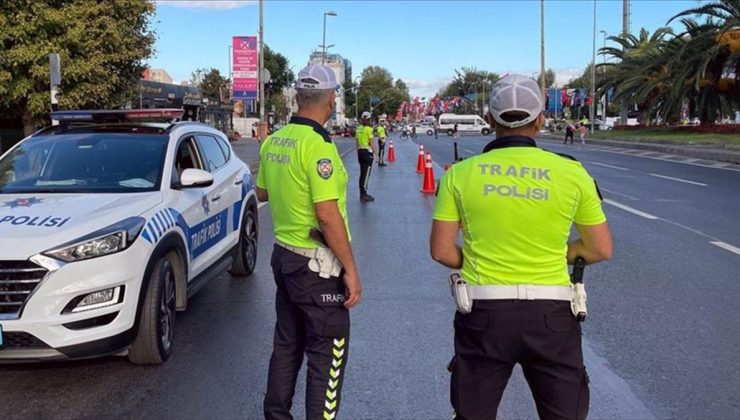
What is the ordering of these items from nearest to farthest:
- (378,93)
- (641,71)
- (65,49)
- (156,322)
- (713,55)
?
(156,322), (65,49), (713,55), (641,71), (378,93)

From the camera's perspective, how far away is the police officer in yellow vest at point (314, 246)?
326 centimetres

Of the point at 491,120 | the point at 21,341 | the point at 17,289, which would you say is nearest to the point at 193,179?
the point at 17,289

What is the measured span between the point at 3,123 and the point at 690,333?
2405 centimetres

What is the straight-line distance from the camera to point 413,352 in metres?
5.27

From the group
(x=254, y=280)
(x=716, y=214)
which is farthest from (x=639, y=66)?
(x=254, y=280)

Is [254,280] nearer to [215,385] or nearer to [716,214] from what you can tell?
[215,385]

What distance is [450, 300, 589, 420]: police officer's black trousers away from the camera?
8.48ft

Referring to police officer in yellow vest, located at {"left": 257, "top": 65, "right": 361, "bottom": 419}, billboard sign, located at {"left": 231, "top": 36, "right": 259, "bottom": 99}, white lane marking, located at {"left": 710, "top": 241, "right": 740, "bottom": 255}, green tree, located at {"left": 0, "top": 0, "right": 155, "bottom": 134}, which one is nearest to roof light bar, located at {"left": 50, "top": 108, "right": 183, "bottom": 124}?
police officer in yellow vest, located at {"left": 257, "top": 65, "right": 361, "bottom": 419}

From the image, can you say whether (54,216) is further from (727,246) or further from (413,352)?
(727,246)

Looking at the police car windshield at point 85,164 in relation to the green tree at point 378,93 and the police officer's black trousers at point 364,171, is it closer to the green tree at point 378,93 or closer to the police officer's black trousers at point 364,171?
the police officer's black trousers at point 364,171

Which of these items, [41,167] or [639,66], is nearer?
[41,167]

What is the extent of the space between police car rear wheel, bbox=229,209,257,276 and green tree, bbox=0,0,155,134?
11.9 meters

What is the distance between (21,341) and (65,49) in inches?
610

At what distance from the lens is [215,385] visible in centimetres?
464
